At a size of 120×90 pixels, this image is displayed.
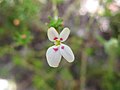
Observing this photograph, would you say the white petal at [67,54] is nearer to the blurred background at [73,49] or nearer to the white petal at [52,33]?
the white petal at [52,33]

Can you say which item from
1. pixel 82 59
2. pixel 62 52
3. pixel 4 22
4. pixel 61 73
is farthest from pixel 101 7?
pixel 62 52

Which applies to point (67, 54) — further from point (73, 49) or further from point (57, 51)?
point (73, 49)

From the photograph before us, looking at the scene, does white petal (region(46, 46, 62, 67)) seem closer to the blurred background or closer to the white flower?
the white flower

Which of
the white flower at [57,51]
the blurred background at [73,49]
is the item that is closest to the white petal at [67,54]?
the white flower at [57,51]

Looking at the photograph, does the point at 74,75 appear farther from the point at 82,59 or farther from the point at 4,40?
the point at 4,40

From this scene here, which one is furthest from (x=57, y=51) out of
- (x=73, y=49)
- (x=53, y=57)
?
(x=73, y=49)

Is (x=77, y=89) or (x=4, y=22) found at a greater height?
(x=4, y=22)
